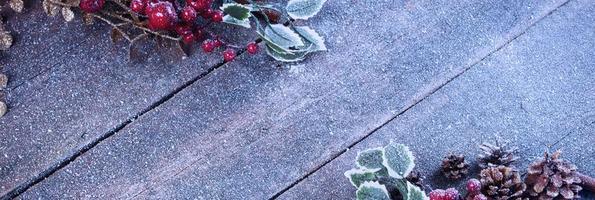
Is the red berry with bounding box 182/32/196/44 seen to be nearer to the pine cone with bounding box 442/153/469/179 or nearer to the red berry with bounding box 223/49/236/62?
the red berry with bounding box 223/49/236/62

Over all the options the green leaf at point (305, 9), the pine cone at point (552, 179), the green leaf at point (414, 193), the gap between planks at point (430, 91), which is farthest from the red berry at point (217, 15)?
the pine cone at point (552, 179)

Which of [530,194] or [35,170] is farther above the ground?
[530,194]

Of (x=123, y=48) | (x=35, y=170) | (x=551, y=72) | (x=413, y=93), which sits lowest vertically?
(x=35, y=170)

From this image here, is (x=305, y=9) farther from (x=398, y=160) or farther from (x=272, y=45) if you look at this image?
(x=398, y=160)

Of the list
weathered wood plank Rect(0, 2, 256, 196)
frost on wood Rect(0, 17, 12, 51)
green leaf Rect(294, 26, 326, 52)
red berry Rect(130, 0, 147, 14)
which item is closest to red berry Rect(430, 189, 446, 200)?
green leaf Rect(294, 26, 326, 52)

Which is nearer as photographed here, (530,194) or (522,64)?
(530,194)

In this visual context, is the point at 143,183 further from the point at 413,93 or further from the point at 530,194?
the point at 530,194

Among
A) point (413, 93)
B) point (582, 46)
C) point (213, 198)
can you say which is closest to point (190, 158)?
point (213, 198)
